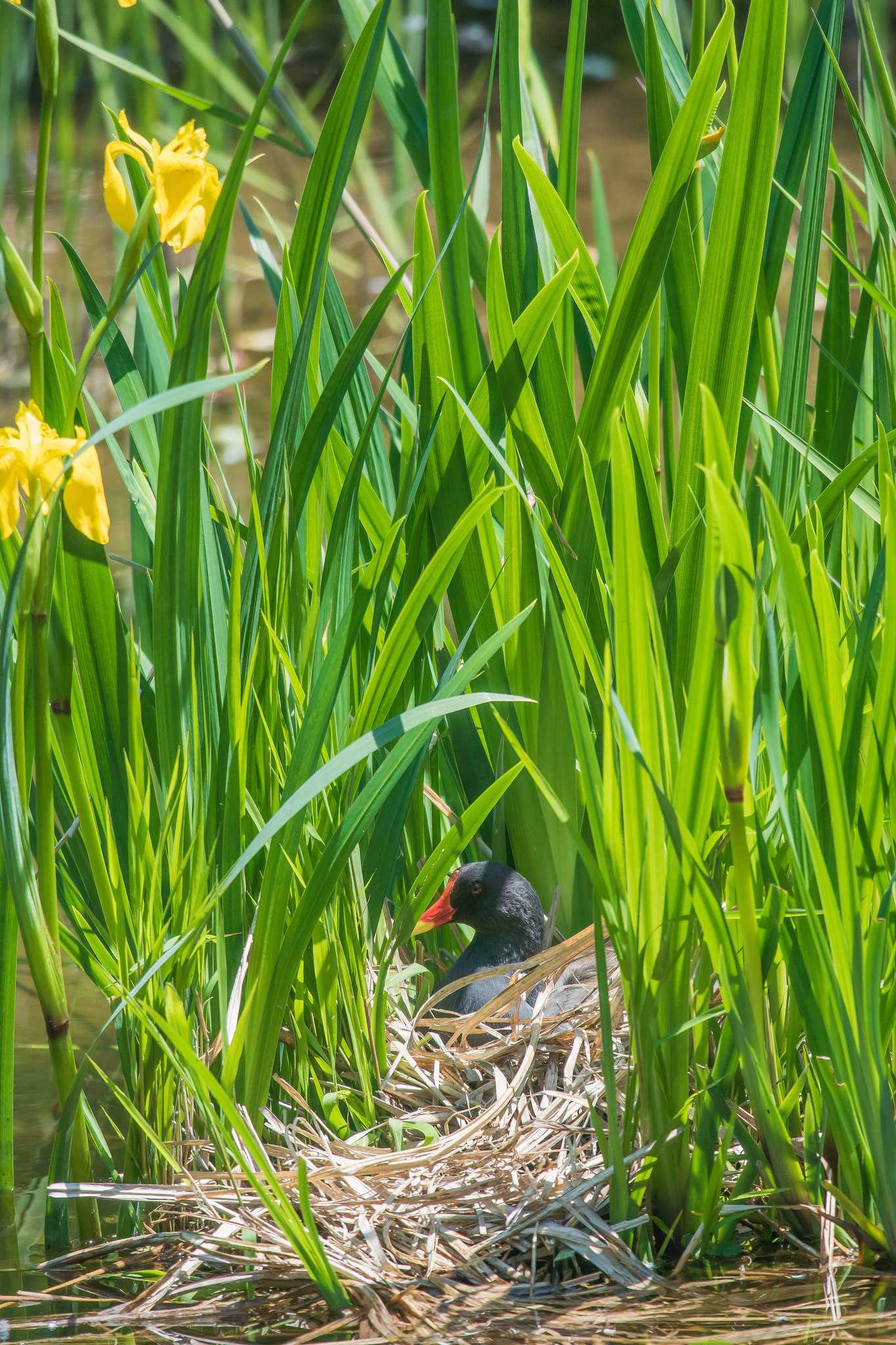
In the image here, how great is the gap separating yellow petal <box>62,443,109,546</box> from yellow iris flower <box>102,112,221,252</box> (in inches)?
6.8

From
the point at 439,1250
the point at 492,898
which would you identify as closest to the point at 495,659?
the point at 492,898

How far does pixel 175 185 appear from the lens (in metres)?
0.94

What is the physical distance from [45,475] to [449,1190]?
25.9 inches

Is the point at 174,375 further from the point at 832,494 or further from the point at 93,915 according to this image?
the point at 832,494

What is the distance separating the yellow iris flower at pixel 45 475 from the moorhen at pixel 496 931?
2.26ft

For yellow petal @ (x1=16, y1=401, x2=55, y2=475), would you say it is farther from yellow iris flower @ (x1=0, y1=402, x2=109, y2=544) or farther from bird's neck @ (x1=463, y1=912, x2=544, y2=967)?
bird's neck @ (x1=463, y1=912, x2=544, y2=967)

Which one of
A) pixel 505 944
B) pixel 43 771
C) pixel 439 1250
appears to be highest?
pixel 43 771

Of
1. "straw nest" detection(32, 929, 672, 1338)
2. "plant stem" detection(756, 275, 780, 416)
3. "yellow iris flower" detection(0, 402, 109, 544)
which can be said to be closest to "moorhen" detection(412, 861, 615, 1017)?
"straw nest" detection(32, 929, 672, 1338)

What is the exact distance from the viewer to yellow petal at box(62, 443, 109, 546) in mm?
917

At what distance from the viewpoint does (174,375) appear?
41.3 inches

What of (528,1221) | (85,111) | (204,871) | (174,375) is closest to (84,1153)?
(204,871)

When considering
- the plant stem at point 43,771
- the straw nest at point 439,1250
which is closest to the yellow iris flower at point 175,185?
the plant stem at point 43,771

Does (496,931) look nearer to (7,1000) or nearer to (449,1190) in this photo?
(449,1190)

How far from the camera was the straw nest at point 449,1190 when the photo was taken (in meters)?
1.02
